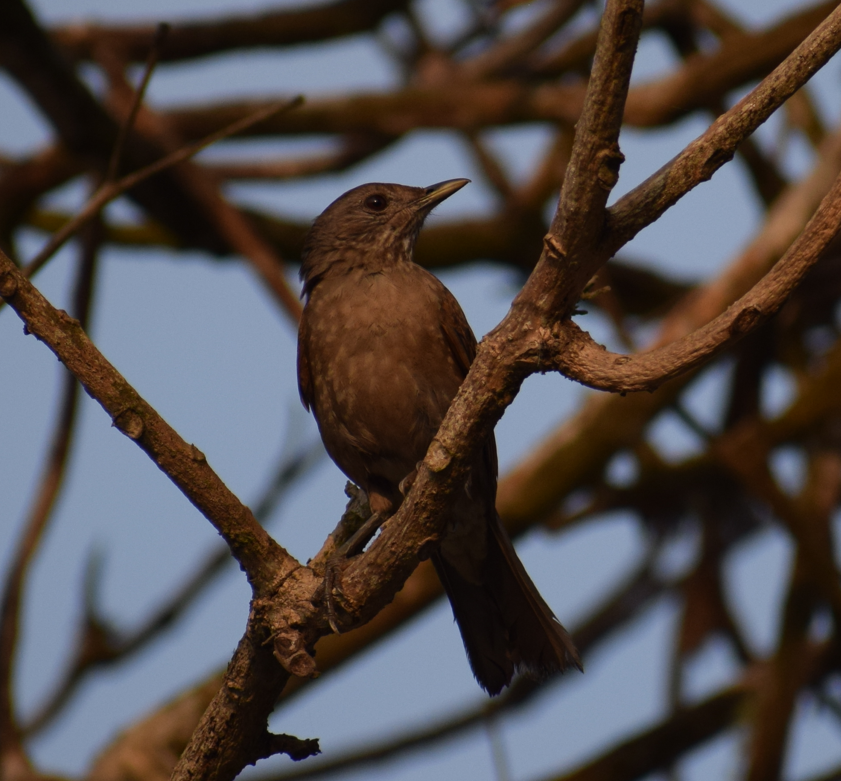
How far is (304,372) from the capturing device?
5.16 m

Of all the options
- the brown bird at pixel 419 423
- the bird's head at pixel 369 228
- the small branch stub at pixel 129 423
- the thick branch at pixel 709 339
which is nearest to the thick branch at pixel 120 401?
the small branch stub at pixel 129 423

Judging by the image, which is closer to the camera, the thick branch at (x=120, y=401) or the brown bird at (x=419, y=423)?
the thick branch at (x=120, y=401)

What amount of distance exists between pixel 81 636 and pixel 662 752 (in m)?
3.83

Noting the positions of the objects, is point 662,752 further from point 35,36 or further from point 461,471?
point 35,36

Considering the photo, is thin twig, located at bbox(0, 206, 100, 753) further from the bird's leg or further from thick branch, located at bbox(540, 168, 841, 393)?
thick branch, located at bbox(540, 168, 841, 393)

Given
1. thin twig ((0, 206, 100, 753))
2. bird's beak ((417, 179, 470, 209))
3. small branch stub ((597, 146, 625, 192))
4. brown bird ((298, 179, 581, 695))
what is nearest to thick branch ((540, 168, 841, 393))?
small branch stub ((597, 146, 625, 192))

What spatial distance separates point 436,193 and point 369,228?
0.41 metres

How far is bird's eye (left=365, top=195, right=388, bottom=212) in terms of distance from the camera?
6.01 m

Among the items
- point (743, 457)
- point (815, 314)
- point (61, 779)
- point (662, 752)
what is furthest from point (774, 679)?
point (61, 779)

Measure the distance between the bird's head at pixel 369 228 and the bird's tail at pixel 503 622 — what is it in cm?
151

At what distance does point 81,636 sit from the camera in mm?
7371

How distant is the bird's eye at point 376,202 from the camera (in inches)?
236

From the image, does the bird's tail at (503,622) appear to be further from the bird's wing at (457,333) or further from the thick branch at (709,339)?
the thick branch at (709,339)

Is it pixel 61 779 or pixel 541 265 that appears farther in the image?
pixel 61 779
